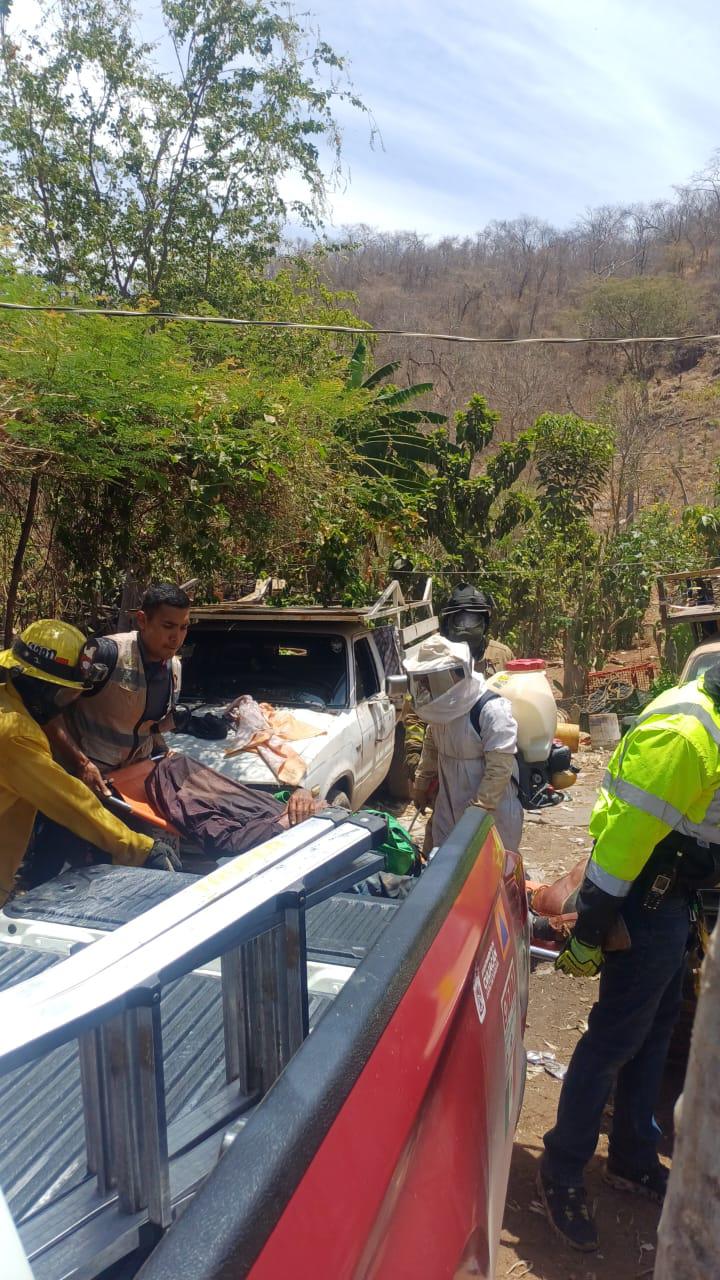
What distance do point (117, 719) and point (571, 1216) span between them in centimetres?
297

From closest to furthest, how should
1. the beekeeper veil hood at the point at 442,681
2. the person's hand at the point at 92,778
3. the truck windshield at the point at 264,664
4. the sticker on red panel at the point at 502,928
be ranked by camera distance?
the sticker on red panel at the point at 502,928
the person's hand at the point at 92,778
the beekeeper veil hood at the point at 442,681
the truck windshield at the point at 264,664

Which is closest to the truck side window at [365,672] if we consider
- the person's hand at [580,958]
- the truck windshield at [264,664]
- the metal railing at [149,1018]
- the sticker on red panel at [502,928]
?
the truck windshield at [264,664]

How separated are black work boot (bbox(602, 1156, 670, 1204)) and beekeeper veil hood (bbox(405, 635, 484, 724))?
195 cm

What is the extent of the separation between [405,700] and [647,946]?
19.1 feet

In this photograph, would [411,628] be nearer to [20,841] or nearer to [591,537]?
[20,841]

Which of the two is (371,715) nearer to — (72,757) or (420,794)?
(420,794)

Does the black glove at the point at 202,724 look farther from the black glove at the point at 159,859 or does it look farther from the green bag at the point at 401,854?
the black glove at the point at 159,859

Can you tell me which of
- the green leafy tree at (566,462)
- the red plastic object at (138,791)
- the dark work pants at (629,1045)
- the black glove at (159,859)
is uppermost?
the green leafy tree at (566,462)

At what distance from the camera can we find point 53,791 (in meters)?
3.22

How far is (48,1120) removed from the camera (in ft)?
5.97

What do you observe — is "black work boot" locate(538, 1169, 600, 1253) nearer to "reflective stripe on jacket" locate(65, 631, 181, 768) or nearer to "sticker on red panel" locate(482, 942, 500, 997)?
"sticker on red panel" locate(482, 942, 500, 997)

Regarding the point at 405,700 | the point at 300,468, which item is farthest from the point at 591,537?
the point at 300,468

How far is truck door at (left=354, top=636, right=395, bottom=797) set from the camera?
6832 mm

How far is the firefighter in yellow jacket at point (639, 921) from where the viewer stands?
2.85m
